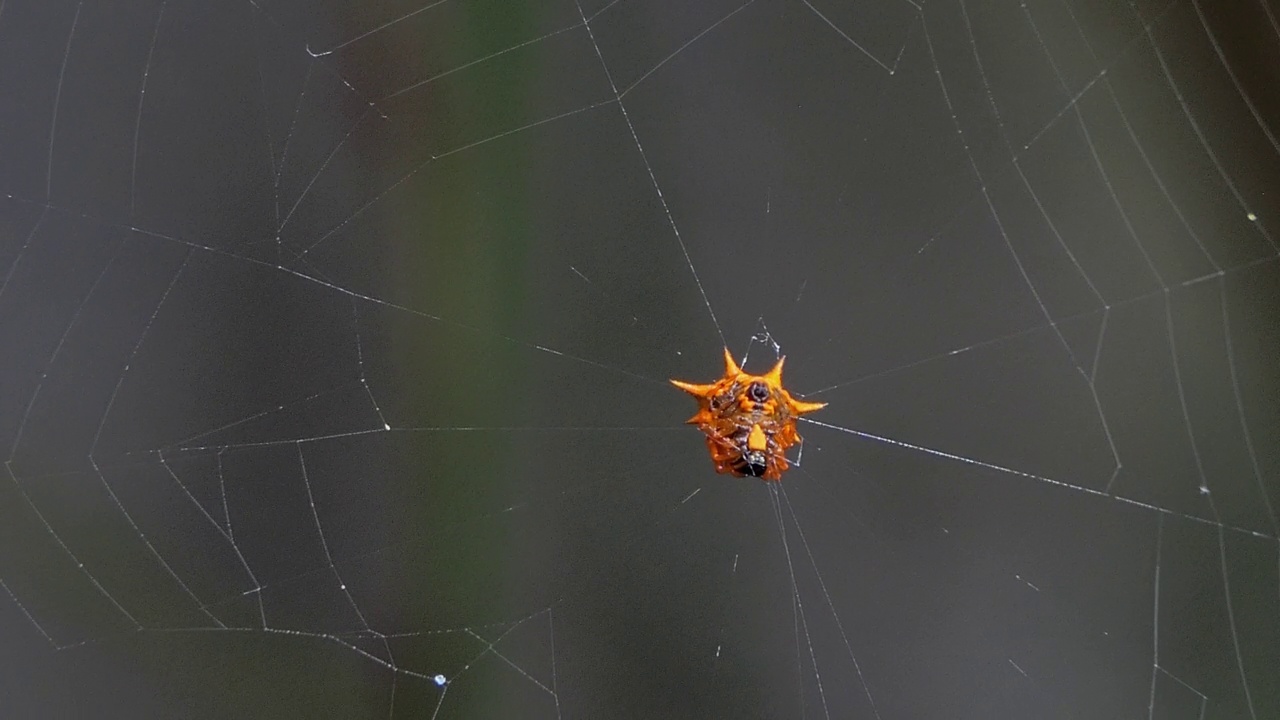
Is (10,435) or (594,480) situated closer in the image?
(10,435)

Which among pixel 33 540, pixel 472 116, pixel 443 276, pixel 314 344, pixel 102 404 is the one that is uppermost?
pixel 472 116

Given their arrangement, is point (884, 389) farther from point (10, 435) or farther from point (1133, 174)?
point (10, 435)

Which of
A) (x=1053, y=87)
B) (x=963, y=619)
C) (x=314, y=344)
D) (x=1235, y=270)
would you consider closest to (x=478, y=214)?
(x=314, y=344)

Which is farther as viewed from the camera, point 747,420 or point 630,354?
point 630,354
